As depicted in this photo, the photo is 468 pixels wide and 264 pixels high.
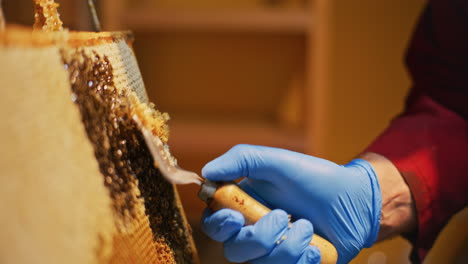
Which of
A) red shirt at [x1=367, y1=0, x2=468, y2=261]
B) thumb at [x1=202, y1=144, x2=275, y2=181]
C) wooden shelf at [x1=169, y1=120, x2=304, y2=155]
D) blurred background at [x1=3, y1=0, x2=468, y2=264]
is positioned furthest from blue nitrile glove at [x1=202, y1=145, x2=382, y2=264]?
wooden shelf at [x1=169, y1=120, x2=304, y2=155]

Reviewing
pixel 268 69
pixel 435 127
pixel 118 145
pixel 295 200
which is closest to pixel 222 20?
pixel 268 69

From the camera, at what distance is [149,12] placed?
1631mm

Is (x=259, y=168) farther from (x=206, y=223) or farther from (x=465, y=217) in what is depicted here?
(x=465, y=217)

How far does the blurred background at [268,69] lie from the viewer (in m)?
1.58

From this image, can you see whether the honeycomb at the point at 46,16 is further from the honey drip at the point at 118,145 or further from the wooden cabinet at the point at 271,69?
the wooden cabinet at the point at 271,69

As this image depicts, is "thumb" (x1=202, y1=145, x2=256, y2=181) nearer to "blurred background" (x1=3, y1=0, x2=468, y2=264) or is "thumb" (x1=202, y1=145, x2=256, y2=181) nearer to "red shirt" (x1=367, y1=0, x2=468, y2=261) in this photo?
"red shirt" (x1=367, y1=0, x2=468, y2=261)

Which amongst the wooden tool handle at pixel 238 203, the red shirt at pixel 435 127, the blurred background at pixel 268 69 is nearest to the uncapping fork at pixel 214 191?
the wooden tool handle at pixel 238 203

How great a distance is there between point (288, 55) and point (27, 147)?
158 centimetres

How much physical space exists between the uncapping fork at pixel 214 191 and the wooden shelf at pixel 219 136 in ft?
3.21

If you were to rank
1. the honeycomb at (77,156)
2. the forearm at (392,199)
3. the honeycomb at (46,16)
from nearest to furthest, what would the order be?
1. the honeycomb at (77,156)
2. the honeycomb at (46,16)
3. the forearm at (392,199)

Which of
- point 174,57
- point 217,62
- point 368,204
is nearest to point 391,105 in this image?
point 217,62

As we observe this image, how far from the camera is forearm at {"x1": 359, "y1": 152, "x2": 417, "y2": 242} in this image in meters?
0.79

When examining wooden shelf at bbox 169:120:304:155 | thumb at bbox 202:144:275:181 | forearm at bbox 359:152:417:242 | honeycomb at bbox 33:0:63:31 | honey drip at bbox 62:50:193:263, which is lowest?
wooden shelf at bbox 169:120:304:155

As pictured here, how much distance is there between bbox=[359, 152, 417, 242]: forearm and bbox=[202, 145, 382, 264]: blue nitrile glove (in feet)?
0.18
